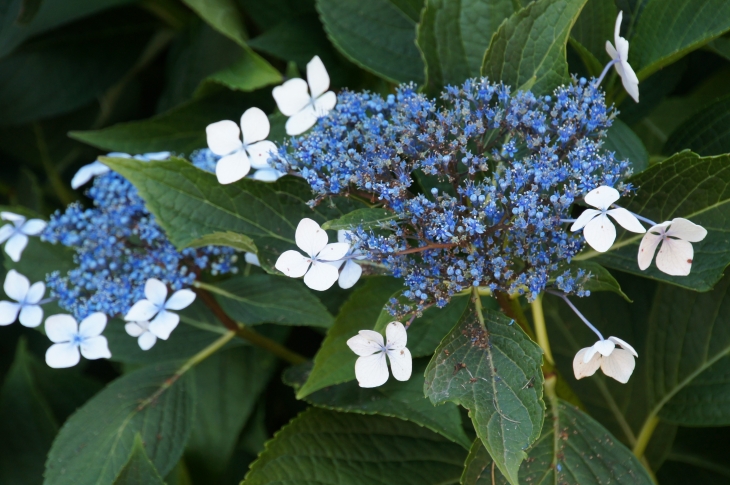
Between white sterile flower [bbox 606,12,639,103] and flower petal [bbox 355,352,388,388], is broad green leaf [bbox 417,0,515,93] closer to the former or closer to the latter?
white sterile flower [bbox 606,12,639,103]

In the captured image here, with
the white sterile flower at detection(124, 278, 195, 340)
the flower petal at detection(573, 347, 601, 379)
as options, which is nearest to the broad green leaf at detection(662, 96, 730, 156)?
the flower petal at detection(573, 347, 601, 379)

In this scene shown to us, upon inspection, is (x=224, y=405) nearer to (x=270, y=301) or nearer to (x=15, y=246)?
(x=270, y=301)

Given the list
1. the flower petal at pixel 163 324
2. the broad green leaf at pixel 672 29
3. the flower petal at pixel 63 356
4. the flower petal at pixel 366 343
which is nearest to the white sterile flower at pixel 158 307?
the flower petal at pixel 163 324

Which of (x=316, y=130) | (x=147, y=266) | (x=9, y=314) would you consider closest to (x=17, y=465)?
(x=9, y=314)

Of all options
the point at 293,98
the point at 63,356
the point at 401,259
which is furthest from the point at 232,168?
the point at 63,356

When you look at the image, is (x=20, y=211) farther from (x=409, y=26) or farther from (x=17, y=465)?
(x=409, y=26)
